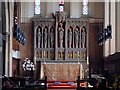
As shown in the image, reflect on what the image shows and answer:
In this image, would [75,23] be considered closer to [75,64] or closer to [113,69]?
[75,64]

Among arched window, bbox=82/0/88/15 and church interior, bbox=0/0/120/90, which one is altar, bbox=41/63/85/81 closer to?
A: church interior, bbox=0/0/120/90

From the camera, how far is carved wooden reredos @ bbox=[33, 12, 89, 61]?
19844 millimetres

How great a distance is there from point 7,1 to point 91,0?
6.41 meters

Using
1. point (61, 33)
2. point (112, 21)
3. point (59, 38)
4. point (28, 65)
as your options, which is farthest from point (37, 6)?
point (112, 21)

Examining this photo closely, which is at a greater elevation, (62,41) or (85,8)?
(85,8)

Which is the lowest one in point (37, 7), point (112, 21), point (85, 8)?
point (112, 21)

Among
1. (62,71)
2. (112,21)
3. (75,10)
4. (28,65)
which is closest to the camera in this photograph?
(112,21)

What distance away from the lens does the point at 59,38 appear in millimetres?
19891

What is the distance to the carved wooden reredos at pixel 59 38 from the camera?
65.1ft

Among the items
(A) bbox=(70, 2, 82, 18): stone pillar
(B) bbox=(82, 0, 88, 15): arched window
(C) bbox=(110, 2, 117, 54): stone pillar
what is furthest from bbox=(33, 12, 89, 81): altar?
(C) bbox=(110, 2, 117, 54): stone pillar

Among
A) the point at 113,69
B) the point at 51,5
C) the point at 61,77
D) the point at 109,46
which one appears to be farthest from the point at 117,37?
the point at 51,5

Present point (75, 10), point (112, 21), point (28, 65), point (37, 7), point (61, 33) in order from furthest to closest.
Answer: point (37, 7) < point (75, 10) < point (61, 33) < point (28, 65) < point (112, 21)

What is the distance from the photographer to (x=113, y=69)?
50.5 ft

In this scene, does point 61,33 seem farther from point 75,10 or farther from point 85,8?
point 85,8
